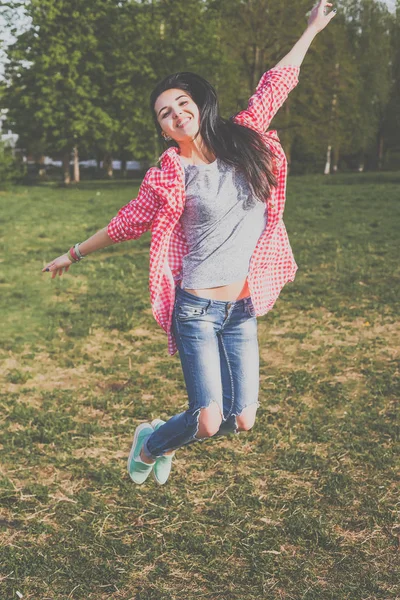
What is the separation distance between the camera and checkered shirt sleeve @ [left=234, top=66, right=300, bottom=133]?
4187 mm

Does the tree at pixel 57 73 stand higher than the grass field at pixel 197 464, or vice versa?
the tree at pixel 57 73

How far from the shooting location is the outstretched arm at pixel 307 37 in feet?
14.8

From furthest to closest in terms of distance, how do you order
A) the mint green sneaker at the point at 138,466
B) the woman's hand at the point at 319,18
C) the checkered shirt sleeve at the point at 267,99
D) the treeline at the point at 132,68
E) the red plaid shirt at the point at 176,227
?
the treeline at the point at 132,68
the woman's hand at the point at 319,18
the mint green sneaker at the point at 138,466
the checkered shirt sleeve at the point at 267,99
the red plaid shirt at the point at 176,227

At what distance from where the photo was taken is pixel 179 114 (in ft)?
12.7

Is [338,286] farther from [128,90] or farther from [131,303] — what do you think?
[128,90]

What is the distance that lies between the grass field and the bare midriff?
139 centimetres

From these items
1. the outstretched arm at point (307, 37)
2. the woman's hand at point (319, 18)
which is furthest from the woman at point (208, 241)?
the woman's hand at point (319, 18)

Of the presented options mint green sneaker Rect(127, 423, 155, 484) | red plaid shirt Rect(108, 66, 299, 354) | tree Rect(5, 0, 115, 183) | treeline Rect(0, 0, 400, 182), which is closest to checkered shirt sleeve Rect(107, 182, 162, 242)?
red plaid shirt Rect(108, 66, 299, 354)

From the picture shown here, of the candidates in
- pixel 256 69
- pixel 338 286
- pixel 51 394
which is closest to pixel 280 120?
pixel 256 69

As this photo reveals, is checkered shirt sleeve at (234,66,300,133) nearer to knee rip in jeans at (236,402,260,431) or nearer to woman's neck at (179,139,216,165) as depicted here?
woman's neck at (179,139,216,165)

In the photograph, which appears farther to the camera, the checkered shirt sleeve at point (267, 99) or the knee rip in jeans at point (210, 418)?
the checkered shirt sleeve at point (267, 99)

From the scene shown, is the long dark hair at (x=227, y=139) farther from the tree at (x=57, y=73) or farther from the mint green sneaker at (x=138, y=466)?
the tree at (x=57, y=73)

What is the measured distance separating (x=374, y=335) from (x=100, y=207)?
18071mm

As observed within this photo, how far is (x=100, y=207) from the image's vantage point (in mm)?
25078
